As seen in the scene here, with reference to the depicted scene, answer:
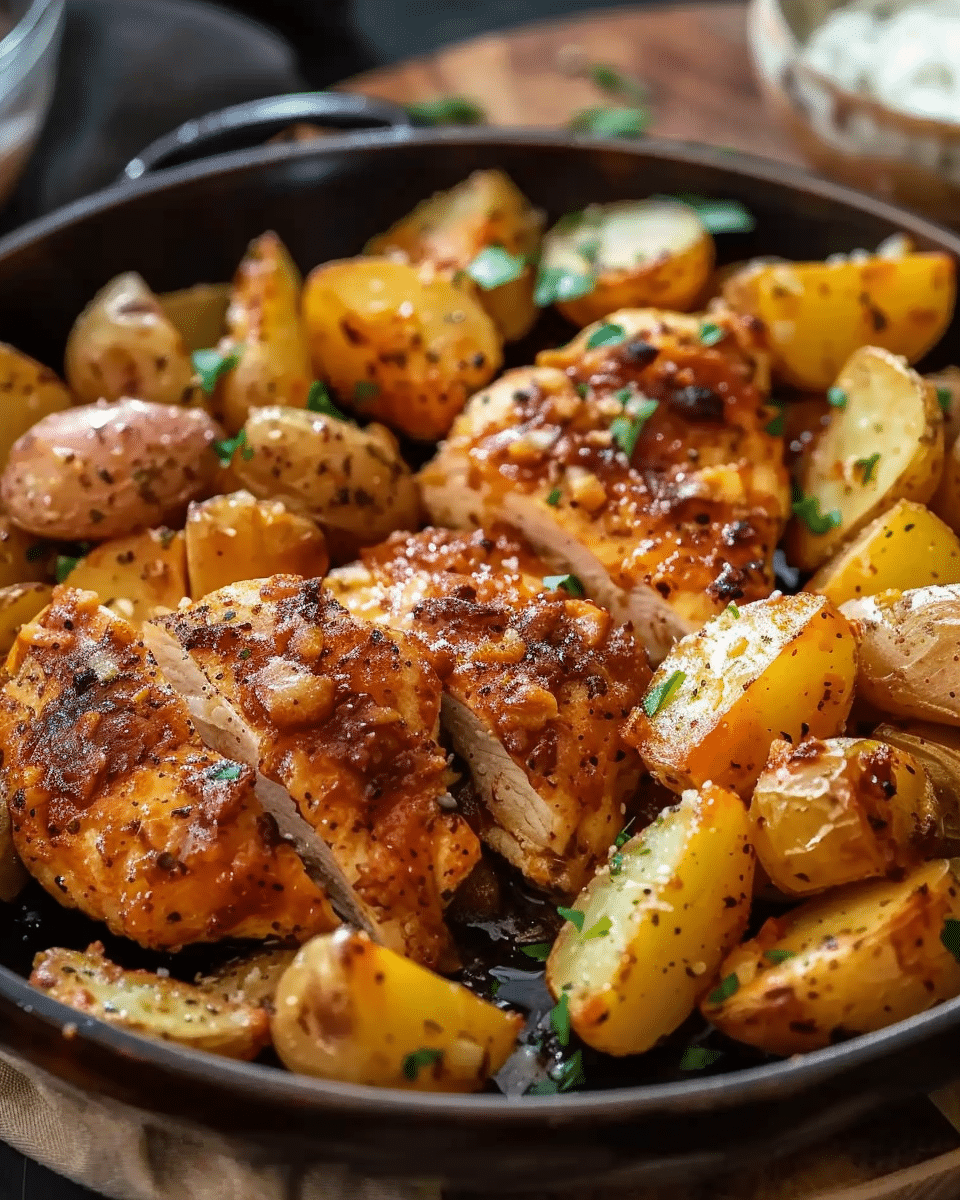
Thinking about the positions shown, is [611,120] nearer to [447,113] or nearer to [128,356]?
[447,113]

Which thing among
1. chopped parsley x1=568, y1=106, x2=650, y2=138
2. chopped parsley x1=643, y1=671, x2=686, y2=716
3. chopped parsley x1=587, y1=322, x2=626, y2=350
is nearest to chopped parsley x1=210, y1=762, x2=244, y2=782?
chopped parsley x1=643, y1=671, x2=686, y2=716

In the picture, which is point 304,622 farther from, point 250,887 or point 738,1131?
point 738,1131

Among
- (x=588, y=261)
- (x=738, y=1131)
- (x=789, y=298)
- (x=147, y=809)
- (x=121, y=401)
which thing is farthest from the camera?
(x=588, y=261)

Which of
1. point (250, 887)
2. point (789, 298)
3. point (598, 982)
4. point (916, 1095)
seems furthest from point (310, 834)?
point (789, 298)

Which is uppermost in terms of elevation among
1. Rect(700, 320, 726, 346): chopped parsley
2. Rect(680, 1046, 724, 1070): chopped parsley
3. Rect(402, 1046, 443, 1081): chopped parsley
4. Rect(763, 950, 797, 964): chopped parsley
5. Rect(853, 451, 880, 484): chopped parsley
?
Rect(700, 320, 726, 346): chopped parsley

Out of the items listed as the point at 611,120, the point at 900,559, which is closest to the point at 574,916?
the point at 900,559

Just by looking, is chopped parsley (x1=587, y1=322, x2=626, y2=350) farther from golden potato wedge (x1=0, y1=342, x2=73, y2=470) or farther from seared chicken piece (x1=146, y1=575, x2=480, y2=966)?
golden potato wedge (x1=0, y1=342, x2=73, y2=470)
